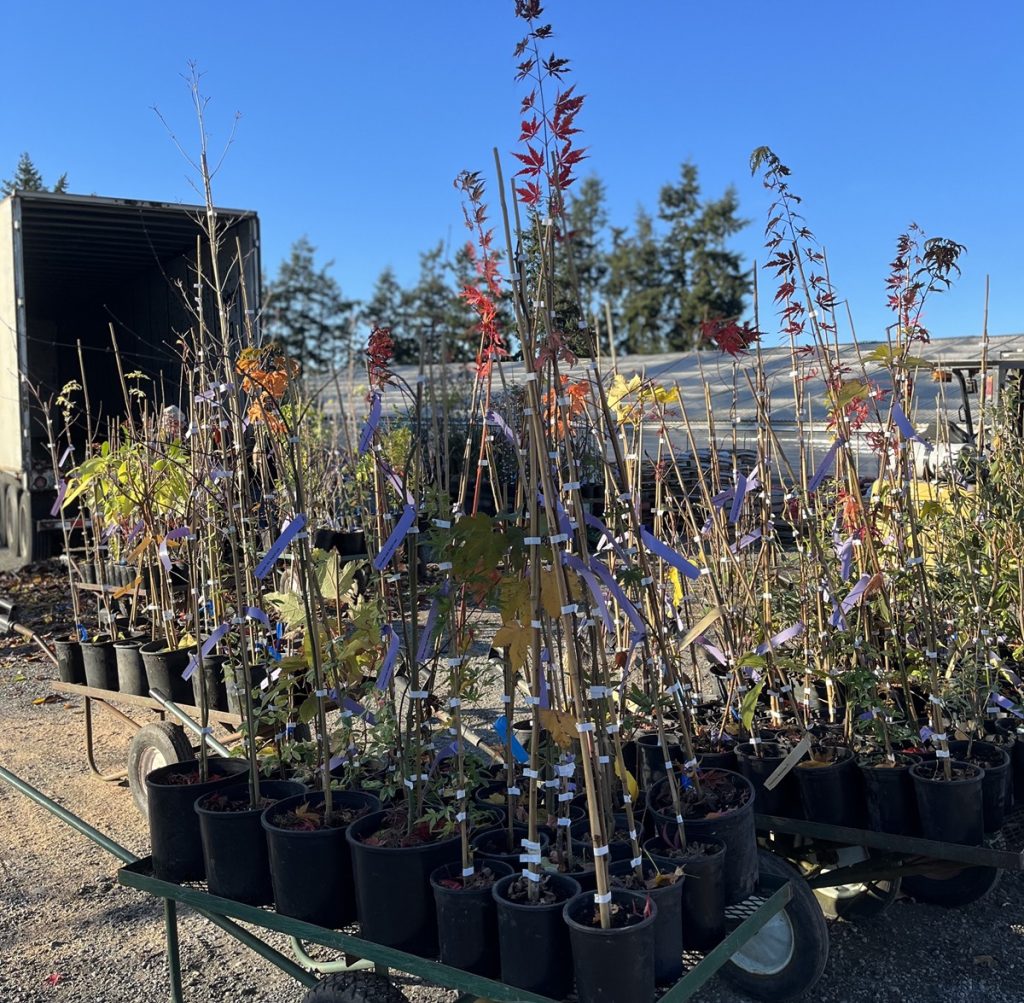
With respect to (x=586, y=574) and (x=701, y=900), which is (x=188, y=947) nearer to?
(x=701, y=900)

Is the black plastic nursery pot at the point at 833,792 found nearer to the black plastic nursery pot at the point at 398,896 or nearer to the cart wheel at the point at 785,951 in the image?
the cart wheel at the point at 785,951

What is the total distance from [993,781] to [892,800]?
271 mm

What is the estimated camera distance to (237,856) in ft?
7.40

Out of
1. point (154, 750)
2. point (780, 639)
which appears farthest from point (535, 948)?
point (154, 750)

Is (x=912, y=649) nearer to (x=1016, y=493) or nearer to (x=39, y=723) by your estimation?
(x=1016, y=493)

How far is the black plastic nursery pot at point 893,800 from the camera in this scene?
2658 millimetres

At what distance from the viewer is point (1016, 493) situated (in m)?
3.30

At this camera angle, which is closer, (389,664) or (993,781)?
(389,664)

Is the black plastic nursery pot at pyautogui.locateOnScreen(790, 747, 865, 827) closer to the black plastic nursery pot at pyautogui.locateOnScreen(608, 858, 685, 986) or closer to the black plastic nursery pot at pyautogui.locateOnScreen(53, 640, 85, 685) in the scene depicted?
the black plastic nursery pot at pyautogui.locateOnScreen(608, 858, 685, 986)

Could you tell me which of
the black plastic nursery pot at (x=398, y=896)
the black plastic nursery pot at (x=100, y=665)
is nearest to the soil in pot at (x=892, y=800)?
the black plastic nursery pot at (x=398, y=896)

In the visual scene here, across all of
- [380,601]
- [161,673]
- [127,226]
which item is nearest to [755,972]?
[380,601]

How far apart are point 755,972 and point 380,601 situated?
1.29 metres

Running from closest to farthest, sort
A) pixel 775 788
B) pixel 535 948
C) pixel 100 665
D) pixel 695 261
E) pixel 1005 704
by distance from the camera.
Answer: pixel 535 948 → pixel 775 788 → pixel 1005 704 → pixel 100 665 → pixel 695 261

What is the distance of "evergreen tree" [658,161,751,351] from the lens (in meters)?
31.7
